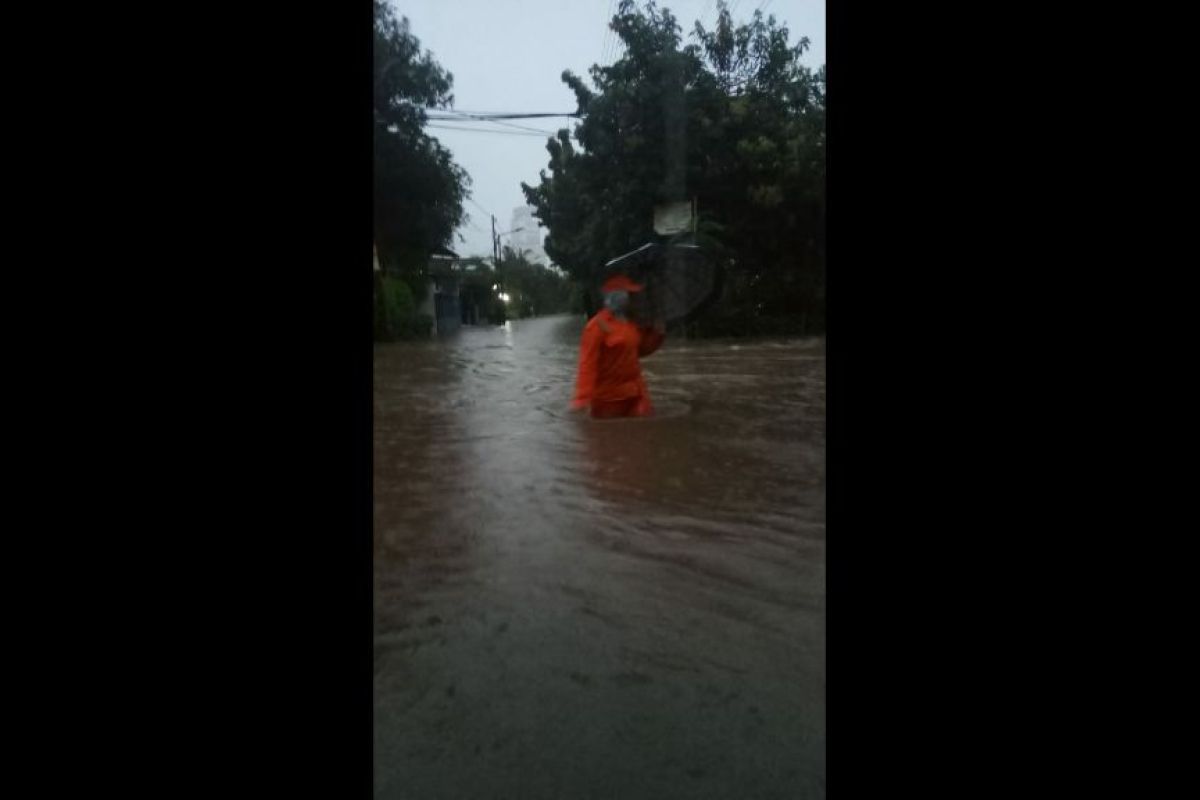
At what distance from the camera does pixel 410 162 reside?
15648 mm

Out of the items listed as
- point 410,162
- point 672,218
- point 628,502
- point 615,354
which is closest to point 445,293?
point 410,162

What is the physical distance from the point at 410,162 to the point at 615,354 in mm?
10901

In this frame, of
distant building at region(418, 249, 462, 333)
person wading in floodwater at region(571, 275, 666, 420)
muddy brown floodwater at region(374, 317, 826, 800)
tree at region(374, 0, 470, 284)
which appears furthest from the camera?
distant building at region(418, 249, 462, 333)

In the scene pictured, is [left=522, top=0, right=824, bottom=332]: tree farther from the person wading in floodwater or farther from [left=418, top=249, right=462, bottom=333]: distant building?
[left=418, top=249, right=462, bottom=333]: distant building

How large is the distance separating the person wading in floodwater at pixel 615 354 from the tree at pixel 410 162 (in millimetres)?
7651

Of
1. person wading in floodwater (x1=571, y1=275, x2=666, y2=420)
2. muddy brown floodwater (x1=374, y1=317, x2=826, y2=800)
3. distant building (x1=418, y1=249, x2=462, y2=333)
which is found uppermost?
distant building (x1=418, y1=249, x2=462, y2=333)

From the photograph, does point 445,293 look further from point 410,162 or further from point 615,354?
point 615,354

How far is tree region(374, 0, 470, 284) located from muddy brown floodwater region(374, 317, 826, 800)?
9.18m

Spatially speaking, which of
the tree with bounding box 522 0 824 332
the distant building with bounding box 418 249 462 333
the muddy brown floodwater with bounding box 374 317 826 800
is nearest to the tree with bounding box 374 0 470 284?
the tree with bounding box 522 0 824 332

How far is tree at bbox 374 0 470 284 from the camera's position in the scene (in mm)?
13836

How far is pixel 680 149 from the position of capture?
49.8 feet
